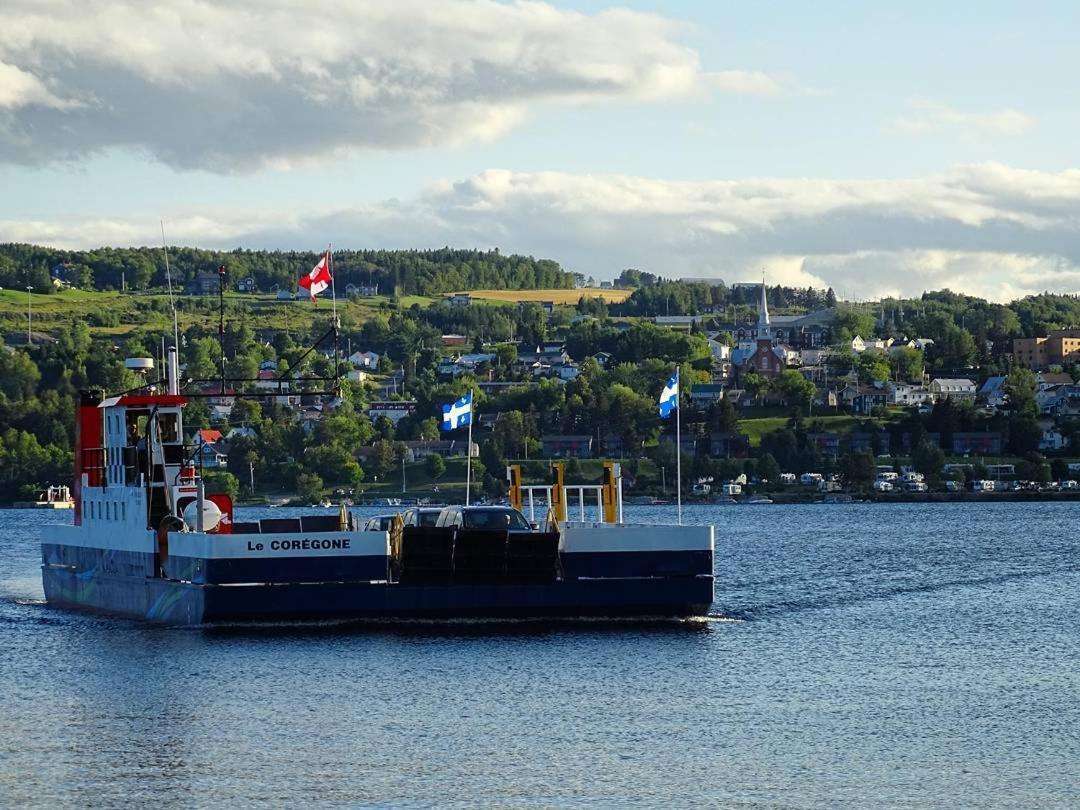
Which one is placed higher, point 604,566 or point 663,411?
point 663,411

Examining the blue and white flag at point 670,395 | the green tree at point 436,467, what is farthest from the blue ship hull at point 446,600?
the green tree at point 436,467

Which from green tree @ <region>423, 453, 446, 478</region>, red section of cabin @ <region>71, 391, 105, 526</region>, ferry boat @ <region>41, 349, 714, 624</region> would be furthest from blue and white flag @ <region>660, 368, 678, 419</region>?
green tree @ <region>423, 453, 446, 478</region>

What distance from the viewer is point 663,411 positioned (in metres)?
62.5

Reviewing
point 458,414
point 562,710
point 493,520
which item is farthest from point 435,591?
point 562,710

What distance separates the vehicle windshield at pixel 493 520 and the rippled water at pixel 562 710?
2862mm

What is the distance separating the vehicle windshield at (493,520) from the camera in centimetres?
5584

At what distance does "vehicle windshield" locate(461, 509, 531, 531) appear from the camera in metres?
55.8

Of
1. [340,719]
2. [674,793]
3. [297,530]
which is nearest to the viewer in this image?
[674,793]

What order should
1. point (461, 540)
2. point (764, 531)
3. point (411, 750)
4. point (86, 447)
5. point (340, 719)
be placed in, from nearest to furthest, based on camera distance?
point (411, 750) < point (340, 719) < point (461, 540) < point (86, 447) < point (764, 531)

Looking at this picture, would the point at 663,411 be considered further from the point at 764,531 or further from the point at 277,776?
the point at 764,531

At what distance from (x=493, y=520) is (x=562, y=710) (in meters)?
13.1

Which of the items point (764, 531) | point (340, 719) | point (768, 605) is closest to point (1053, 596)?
point (768, 605)

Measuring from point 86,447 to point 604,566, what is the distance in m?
21.7

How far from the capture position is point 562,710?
43500 millimetres
